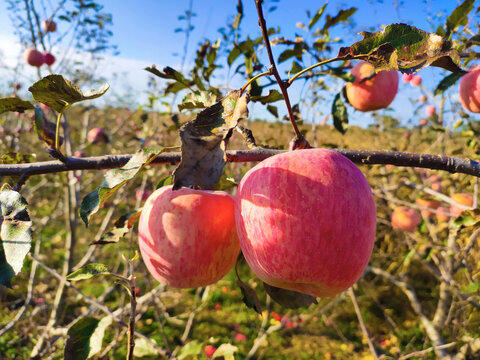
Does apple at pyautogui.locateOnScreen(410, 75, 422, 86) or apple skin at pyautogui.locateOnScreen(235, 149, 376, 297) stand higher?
apple at pyautogui.locateOnScreen(410, 75, 422, 86)

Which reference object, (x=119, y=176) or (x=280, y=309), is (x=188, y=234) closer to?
(x=119, y=176)

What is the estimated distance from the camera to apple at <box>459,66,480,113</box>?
47.9 inches

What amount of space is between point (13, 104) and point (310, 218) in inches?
27.3

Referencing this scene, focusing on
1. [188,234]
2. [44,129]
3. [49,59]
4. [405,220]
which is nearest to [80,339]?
[188,234]

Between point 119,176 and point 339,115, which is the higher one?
point 339,115

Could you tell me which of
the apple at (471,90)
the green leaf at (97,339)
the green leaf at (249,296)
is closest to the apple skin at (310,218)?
the green leaf at (249,296)

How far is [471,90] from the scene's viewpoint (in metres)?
1.24

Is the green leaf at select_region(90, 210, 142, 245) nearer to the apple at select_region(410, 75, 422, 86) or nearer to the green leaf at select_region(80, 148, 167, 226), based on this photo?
the green leaf at select_region(80, 148, 167, 226)

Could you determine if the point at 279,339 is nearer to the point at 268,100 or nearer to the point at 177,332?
the point at 177,332

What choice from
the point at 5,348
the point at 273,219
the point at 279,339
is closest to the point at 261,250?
the point at 273,219

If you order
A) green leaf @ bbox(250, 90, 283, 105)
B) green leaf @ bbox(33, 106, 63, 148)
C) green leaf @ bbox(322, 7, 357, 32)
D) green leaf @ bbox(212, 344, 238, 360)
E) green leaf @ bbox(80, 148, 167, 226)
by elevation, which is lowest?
green leaf @ bbox(212, 344, 238, 360)

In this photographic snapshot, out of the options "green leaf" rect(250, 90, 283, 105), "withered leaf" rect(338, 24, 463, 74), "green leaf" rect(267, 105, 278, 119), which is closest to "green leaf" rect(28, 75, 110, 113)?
"green leaf" rect(250, 90, 283, 105)

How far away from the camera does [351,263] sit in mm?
515

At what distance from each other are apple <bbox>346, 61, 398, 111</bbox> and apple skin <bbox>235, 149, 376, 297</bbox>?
1025mm
